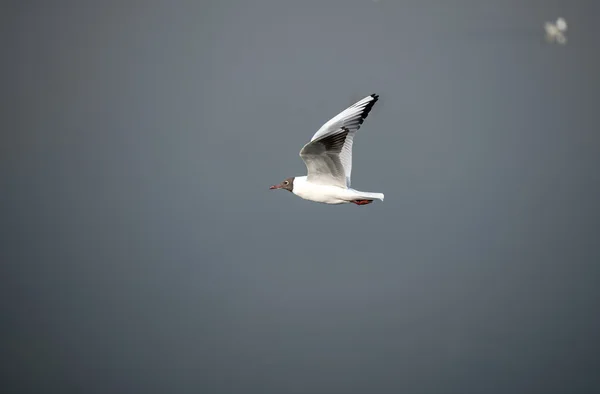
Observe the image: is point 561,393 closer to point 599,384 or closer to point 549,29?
point 599,384

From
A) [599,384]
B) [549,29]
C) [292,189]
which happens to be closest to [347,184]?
[292,189]

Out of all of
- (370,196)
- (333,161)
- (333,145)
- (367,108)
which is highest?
(367,108)

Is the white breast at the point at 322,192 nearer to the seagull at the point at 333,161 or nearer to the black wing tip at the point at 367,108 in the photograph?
the seagull at the point at 333,161

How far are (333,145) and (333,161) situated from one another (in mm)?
184

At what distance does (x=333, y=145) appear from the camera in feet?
19.4

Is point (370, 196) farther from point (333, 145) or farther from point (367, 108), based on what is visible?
point (367, 108)

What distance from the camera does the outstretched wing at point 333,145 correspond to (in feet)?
19.0

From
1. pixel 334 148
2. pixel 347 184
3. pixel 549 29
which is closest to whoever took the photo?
pixel 334 148

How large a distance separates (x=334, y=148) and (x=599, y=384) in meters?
8.15

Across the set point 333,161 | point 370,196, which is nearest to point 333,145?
point 333,161

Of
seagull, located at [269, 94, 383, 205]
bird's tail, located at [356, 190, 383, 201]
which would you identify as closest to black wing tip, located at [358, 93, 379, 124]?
seagull, located at [269, 94, 383, 205]

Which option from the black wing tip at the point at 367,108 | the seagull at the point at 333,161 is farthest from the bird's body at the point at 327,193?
the black wing tip at the point at 367,108

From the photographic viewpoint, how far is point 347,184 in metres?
6.36

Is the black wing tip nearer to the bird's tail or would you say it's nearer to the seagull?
the seagull
